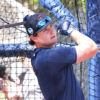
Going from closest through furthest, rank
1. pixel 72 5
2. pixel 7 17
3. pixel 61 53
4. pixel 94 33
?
pixel 61 53, pixel 94 33, pixel 72 5, pixel 7 17

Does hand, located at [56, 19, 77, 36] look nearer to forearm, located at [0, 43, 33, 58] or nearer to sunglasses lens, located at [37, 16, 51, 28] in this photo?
sunglasses lens, located at [37, 16, 51, 28]

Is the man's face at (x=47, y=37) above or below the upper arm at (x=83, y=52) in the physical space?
above

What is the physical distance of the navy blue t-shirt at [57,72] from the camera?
65.6 inches

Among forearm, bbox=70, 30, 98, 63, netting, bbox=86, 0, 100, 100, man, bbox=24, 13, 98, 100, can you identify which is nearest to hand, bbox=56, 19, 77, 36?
man, bbox=24, 13, 98, 100

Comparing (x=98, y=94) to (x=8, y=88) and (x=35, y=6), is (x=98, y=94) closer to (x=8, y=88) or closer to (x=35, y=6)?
(x=8, y=88)

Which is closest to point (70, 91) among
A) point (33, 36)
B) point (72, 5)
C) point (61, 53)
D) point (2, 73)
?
point (61, 53)

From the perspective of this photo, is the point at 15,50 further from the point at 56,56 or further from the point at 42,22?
the point at 56,56

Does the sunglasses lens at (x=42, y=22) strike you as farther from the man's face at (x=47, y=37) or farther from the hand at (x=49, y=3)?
the hand at (x=49, y=3)

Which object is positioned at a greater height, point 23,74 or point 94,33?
point 94,33

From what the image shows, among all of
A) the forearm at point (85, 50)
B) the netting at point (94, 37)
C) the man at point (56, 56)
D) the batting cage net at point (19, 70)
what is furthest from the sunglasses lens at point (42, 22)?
the batting cage net at point (19, 70)

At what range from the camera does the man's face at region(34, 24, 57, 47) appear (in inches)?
70.2

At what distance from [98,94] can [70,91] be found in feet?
2.70

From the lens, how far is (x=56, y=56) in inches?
65.7

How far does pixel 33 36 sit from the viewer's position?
185 cm
